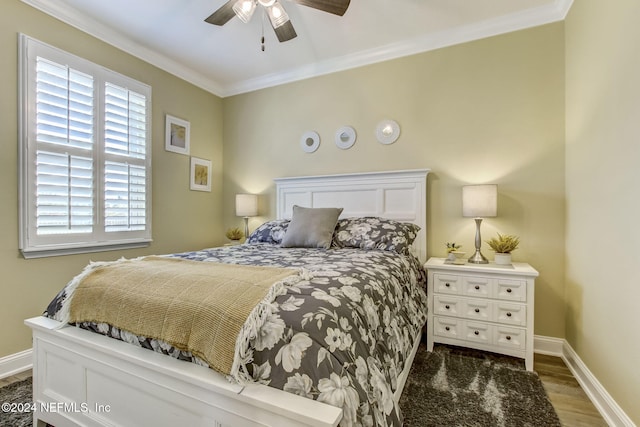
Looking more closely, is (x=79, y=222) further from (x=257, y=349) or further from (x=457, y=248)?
(x=457, y=248)

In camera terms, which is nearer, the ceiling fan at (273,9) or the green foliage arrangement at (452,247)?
the ceiling fan at (273,9)

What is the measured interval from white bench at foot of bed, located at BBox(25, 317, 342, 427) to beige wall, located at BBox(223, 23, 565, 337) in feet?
7.51

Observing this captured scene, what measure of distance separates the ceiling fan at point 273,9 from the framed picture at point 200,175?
1805 millimetres

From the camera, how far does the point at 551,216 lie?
242 cm

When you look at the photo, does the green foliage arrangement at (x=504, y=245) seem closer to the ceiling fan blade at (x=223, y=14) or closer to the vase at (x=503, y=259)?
the vase at (x=503, y=259)

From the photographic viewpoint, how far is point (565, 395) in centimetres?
180

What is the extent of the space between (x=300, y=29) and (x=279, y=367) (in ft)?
9.11

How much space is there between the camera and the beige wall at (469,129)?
2.43 m

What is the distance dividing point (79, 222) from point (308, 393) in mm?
2520

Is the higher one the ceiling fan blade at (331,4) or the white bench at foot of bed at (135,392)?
the ceiling fan blade at (331,4)

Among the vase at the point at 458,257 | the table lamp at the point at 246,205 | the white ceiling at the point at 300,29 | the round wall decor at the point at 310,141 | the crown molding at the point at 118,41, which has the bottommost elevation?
the vase at the point at 458,257

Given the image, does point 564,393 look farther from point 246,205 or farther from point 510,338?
point 246,205

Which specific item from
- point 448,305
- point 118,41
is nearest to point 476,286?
point 448,305

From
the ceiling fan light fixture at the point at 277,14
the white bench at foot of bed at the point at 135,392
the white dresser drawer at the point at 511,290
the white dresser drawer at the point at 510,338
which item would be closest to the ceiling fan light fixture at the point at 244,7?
the ceiling fan light fixture at the point at 277,14
